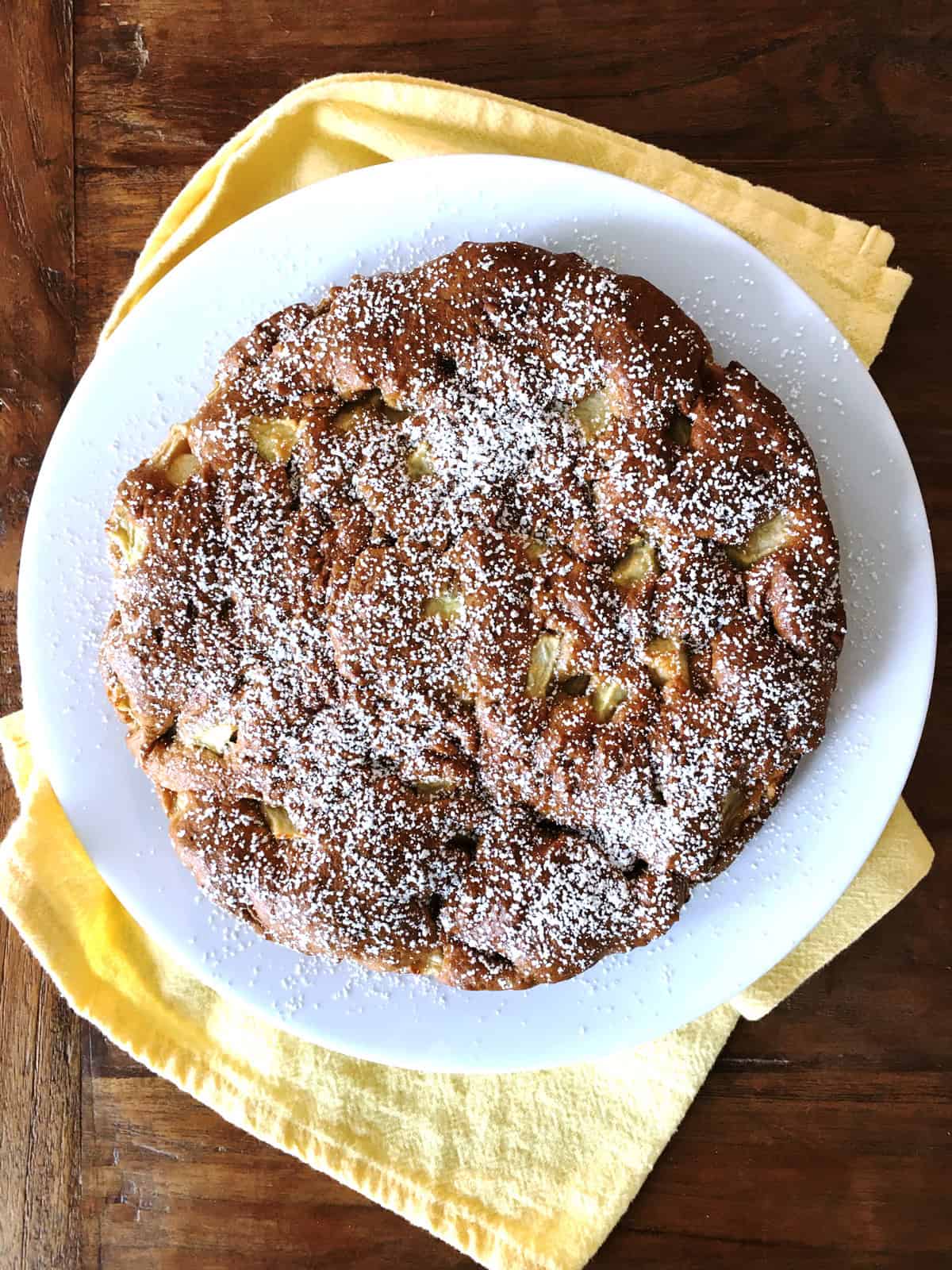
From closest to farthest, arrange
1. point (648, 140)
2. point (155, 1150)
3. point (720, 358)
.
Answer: point (720, 358) < point (648, 140) < point (155, 1150)

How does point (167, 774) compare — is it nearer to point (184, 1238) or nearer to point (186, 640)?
point (186, 640)

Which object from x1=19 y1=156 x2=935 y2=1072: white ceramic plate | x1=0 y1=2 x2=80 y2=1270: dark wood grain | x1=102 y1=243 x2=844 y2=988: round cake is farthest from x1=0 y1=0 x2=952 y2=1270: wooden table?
x1=102 y1=243 x2=844 y2=988: round cake

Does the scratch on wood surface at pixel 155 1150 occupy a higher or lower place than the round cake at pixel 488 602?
lower

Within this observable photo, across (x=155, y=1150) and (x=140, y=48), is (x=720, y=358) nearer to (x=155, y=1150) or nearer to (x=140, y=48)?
(x=140, y=48)

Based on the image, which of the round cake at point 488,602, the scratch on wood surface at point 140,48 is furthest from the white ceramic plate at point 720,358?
the scratch on wood surface at point 140,48

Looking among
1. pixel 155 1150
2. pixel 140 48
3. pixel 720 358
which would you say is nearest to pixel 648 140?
pixel 720 358

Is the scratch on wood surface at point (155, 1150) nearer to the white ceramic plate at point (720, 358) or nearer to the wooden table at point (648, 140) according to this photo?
the wooden table at point (648, 140)

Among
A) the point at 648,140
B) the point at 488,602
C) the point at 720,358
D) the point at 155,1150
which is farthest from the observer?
the point at 155,1150

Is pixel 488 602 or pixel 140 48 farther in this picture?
pixel 140 48
